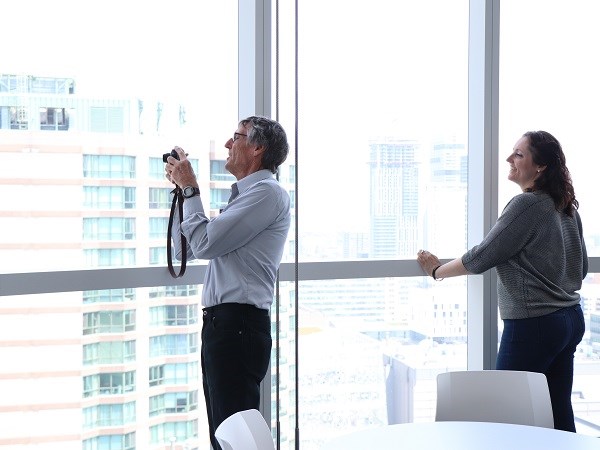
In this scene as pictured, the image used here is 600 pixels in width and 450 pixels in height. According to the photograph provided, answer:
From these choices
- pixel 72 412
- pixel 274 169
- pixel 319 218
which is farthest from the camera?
pixel 319 218

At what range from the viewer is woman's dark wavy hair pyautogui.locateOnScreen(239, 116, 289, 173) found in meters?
2.78

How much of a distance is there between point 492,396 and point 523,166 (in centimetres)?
100

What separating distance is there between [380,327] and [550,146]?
1061mm

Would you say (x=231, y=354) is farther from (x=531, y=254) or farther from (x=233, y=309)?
(x=531, y=254)

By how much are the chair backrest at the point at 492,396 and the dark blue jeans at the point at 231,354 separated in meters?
→ 0.62

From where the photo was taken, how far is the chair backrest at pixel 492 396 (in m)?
2.56

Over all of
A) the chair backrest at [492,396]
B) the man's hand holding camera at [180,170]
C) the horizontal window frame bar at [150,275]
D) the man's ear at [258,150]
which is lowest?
the chair backrest at [492,396]

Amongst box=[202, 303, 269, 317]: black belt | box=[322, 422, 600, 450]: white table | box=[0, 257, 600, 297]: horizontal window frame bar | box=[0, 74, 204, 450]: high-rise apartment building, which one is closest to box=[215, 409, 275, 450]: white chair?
box=[322, 422, 600, 450]: white table

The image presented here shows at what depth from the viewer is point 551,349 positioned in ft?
10.1

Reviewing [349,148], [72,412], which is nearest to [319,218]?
[349,148]

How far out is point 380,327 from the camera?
3553mm

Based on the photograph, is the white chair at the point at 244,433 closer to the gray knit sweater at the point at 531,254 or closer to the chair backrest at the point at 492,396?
the chair backrest at the point at 492,396

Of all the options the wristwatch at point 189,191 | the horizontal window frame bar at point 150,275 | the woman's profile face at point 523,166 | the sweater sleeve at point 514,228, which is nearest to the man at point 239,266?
the wristwatch at point 189,191

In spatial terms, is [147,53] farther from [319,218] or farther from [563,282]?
[563,282]
